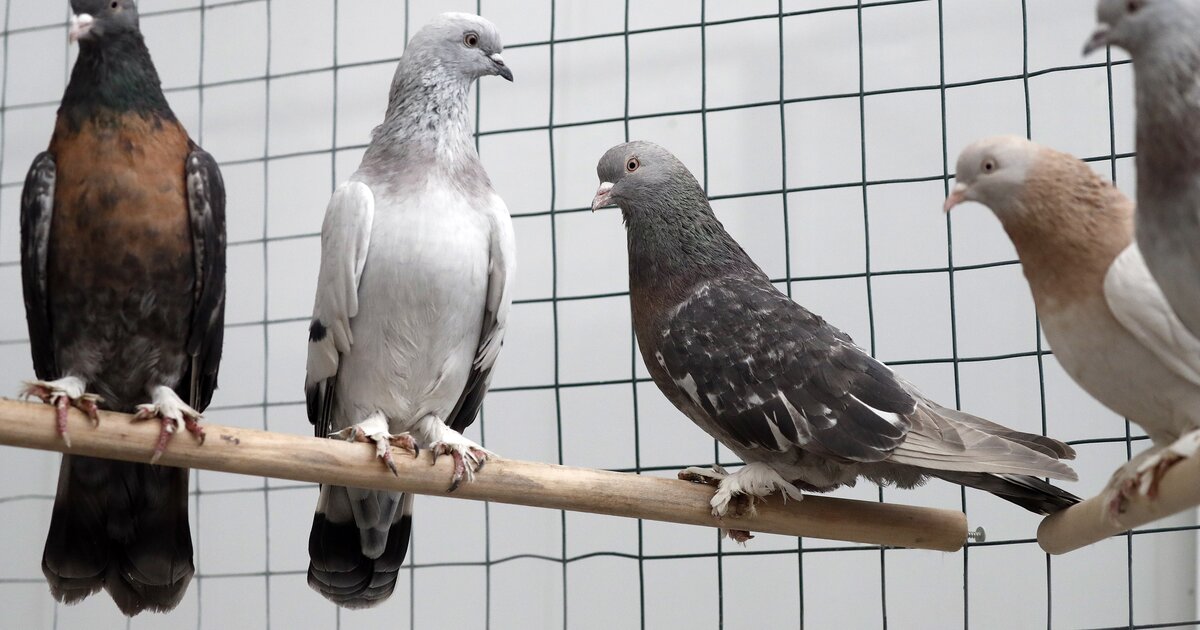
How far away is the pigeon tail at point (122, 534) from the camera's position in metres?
2.63

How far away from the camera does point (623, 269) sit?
13.9 feet

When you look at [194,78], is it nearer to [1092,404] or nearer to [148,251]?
[148,251]

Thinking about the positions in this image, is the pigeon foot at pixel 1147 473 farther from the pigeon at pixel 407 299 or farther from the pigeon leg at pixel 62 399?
the pigeon leg at pixel 62 399

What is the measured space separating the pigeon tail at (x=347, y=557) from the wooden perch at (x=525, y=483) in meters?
0.43

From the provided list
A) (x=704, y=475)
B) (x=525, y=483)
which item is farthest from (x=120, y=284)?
(x=704, y=475)

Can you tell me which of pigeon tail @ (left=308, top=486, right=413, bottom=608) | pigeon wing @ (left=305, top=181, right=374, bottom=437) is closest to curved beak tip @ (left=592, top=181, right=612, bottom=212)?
pigeon wing @ (left=305, top=181, right=374, bottom=437)

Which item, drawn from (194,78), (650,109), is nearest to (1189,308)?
(650,109)

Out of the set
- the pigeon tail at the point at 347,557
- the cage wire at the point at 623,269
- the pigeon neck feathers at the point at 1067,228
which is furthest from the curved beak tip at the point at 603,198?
the pigeon neck feathers at the point at 1067,228

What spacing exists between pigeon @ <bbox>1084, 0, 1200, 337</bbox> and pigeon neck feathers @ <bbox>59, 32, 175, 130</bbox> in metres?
1.99

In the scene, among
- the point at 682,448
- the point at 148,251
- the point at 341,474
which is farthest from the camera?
the point at 682,448

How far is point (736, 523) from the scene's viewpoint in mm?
2557

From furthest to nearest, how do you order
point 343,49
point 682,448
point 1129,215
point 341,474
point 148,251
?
point 343,49
point 682,448
point 148,251
point 341,474
point 1129,215

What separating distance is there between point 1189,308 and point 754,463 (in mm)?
1062

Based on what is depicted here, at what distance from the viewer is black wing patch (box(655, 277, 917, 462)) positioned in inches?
95.0
